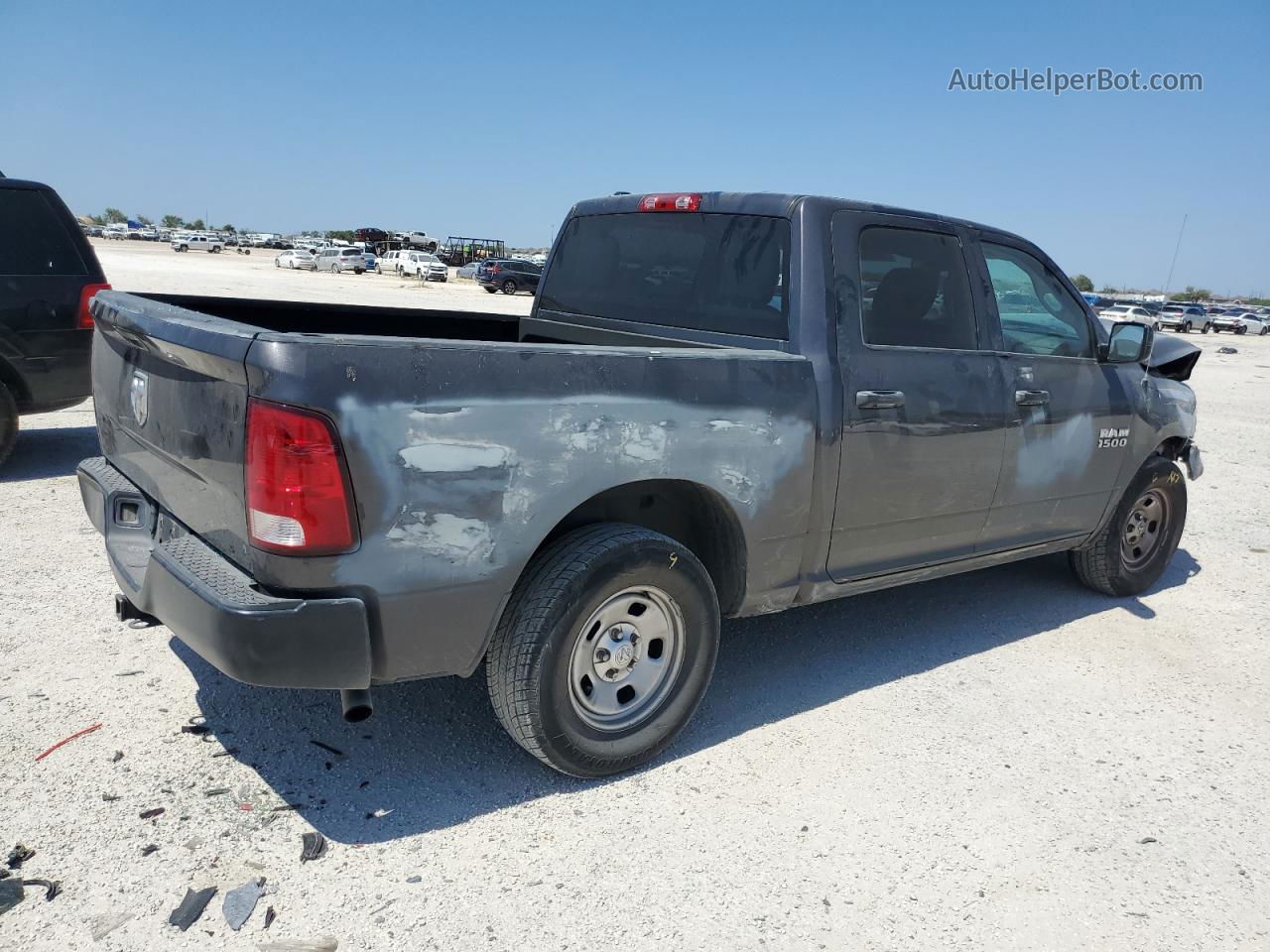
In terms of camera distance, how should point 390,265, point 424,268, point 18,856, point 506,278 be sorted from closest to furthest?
point 18,856 → point 506,278 → point 424,268 → point 390,265

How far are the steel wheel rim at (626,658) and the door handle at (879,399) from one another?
1.06m

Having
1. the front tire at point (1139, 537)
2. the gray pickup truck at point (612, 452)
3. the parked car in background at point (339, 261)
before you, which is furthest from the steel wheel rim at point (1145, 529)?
the parked car in background at point (339, 261)

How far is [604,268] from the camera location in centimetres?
440

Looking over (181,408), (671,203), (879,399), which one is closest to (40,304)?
(181,408)

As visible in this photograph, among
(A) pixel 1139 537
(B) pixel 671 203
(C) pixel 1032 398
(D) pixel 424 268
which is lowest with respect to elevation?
(D) pixel 424 268

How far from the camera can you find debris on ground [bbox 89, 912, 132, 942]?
2324mm

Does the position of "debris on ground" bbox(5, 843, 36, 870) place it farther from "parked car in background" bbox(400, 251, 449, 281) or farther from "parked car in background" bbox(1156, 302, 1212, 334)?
"parked car in background" bbox(1156, 302, 1212, 334)

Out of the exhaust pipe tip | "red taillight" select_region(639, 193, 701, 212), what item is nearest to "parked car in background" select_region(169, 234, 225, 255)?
"red taillight" select_region(639, 193, 701, 212)

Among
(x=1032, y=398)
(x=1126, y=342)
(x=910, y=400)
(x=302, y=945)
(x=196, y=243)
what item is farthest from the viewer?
(x=196, y=243)

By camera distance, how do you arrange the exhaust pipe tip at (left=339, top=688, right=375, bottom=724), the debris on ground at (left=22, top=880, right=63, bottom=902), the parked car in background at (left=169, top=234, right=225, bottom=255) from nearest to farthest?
the debris on ground at (left=22, top=880, right=63, bottom=902) < the exhaust pipe tip at (left=339, top=688, right=375, bottom=724) < the parked car in background at (left=169, top=234, right=225, bottom=255)

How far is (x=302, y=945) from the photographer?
2342 millimetres

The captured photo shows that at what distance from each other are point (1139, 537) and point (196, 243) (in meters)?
83.5

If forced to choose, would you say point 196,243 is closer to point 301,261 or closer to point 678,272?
point 301,261

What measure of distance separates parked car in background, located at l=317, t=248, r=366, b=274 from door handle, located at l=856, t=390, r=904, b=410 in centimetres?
5630
